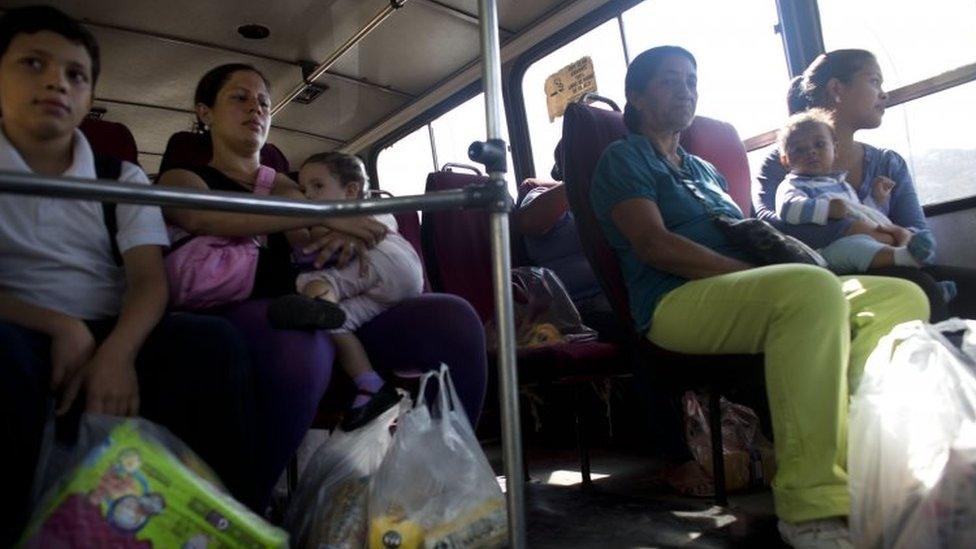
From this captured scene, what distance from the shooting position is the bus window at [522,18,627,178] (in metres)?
3.54

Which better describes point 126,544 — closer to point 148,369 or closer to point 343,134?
point 148,369

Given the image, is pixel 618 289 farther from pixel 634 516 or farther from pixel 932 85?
pixel 932 85

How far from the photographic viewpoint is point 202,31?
147 inches

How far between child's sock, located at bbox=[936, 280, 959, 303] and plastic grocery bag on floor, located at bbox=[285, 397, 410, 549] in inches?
57.0

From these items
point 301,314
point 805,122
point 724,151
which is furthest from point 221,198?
point 724,151

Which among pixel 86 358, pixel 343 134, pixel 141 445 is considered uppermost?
pixel 343 134

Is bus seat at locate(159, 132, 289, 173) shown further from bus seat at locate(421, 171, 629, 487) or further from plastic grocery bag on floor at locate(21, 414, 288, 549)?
plastic grocery bag on floor at locate(21, 414, 288, 549)

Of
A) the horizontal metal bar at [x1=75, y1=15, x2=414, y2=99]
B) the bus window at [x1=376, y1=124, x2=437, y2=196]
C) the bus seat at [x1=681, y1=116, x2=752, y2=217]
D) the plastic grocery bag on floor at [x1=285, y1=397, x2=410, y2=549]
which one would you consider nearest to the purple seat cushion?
the plastic grocery bag on floor at [x1=285, y1=397, x2=410, y2=549]

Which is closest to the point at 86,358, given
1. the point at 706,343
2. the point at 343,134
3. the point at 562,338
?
the point at 706,343

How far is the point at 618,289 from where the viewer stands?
179 centimetres

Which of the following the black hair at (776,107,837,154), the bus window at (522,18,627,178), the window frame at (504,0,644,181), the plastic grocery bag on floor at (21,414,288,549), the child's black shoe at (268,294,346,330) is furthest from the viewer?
the window frame at (504,0,644,181)

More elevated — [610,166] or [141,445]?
[610,166]

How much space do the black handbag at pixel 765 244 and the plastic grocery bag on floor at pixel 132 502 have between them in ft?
3.97

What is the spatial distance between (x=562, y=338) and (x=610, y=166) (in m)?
0.74
